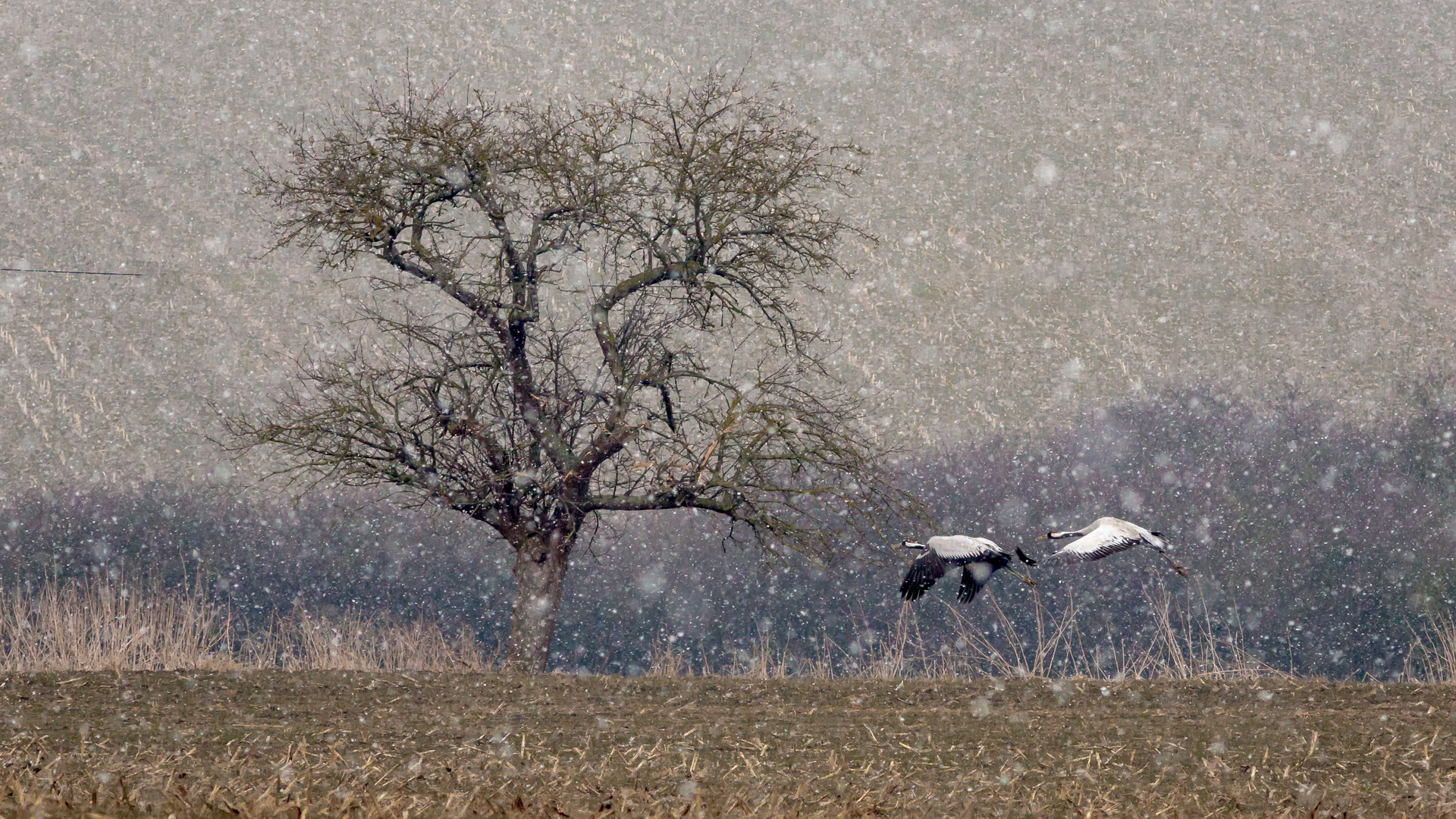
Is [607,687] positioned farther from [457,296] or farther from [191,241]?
[191,241]

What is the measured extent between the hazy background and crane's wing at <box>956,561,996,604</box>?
54.1ft

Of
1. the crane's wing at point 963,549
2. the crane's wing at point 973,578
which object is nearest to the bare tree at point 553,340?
the crane's wing at point 973,578

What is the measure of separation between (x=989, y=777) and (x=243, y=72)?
165 feet

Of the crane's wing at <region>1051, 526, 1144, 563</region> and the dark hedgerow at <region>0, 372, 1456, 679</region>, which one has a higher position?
the dark hedgerow at <region>0, 372, 1456, 679</region>

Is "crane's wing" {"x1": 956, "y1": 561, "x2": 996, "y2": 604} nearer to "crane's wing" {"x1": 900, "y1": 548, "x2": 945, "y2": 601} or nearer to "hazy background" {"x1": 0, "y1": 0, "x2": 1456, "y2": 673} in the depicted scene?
"crane's wing" {"x1": 900, "y1": 548, "x2": 945, "y2": 601}

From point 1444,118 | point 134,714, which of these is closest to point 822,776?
point 134,714

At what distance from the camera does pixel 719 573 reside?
2467cm

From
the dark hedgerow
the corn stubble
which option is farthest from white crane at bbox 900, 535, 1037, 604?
the dark hedgerow

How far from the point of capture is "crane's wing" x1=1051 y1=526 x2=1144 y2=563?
724 cm

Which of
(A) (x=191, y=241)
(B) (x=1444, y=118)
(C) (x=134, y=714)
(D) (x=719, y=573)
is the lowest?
(C) (x=134, y=714)

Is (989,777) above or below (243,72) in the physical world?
below

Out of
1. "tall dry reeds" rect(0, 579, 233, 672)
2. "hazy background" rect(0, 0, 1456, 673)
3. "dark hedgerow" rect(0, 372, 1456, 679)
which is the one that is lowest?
"tall dry reeds" rect(0, 579, 233, 672)

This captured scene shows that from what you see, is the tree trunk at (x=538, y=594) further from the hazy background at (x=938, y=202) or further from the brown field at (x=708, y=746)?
the hazy background at (x=938, y=202)

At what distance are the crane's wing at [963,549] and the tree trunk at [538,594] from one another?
4533 millimetres
